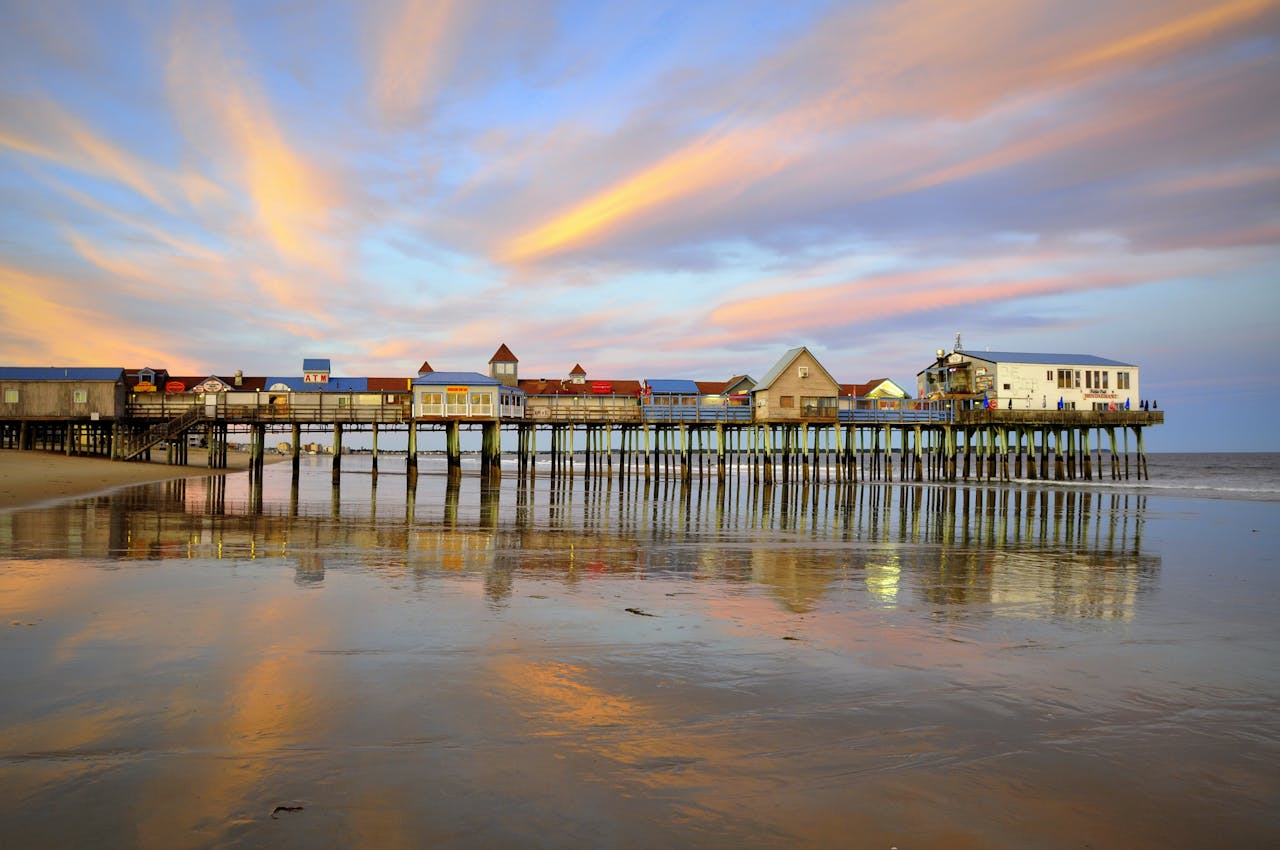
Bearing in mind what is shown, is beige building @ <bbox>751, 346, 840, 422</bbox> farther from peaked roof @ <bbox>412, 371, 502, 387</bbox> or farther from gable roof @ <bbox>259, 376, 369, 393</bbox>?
gable roof @ <bbox>259, 376, 369, 393</bbox>

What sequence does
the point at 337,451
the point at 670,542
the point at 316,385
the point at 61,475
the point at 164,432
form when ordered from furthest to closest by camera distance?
the point at 316,385 < the point at 164,432 < the point at 337,451 < the point at 61,475 < the point at 670,542

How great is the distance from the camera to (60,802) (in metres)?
5.51

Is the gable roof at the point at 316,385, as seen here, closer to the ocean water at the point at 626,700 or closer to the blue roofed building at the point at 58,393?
the blue roofed building at the point at 58,393

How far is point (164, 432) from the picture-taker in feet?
195

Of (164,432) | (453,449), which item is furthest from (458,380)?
(164,432)

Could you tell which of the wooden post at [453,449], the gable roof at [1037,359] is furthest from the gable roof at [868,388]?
the wooden post at [453,449]

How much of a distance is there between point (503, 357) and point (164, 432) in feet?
88.2

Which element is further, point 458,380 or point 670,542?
point 458,380

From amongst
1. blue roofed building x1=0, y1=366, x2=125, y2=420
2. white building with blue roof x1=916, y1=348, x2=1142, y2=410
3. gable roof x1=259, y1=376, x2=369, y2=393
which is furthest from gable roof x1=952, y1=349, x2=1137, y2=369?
blue roofed building x1=0, y1=366, x2=125, y2=420

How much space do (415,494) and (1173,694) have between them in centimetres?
3556

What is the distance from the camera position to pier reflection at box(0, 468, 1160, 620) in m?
15.2

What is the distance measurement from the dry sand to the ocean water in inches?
732

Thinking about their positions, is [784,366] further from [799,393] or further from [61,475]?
[61,475]

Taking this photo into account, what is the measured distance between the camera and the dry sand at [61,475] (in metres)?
33.5
